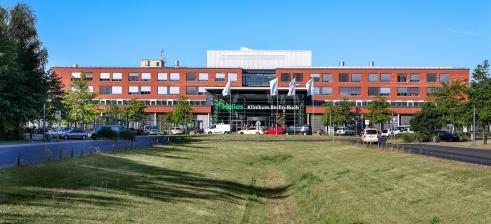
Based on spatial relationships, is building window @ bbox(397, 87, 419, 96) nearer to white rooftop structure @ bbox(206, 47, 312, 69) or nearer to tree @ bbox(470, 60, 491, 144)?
white rooftop structure @ bbox(206, 47, 312, 69)

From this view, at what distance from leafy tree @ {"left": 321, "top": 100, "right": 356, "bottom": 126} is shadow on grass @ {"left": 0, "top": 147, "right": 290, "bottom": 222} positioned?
88.3 m

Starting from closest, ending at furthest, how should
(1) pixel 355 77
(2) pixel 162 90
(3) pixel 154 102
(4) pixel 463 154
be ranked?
(4) pixel 463 154 < (1) pixel 355 77 < (3) pixel 154 102 < (2) pixel 162 90

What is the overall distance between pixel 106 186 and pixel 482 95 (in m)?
55.4

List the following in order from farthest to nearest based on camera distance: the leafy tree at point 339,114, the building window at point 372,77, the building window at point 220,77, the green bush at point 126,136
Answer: the building window at point 220,77 → the building window at point 372,77 → the leafy tree at point 339,114 → the green bush at point 126,136

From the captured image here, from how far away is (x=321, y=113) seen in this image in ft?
434

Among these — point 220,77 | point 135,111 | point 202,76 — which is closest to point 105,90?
point 202,76

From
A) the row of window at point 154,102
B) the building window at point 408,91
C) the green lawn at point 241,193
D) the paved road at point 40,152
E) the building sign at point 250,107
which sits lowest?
the green lawn at point 241,193

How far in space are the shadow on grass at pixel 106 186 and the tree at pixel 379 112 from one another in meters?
84.0

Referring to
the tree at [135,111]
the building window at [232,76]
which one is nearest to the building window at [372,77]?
the building window at [232,76]

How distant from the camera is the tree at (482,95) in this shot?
6528 centimetres

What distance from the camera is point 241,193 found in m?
28.8

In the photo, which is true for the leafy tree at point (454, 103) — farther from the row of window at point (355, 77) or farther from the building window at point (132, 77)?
the building window at point (132, 77)

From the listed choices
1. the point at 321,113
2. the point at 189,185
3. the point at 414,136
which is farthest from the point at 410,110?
the point at 189,185

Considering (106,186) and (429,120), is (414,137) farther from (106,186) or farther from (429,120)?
(106,186)
